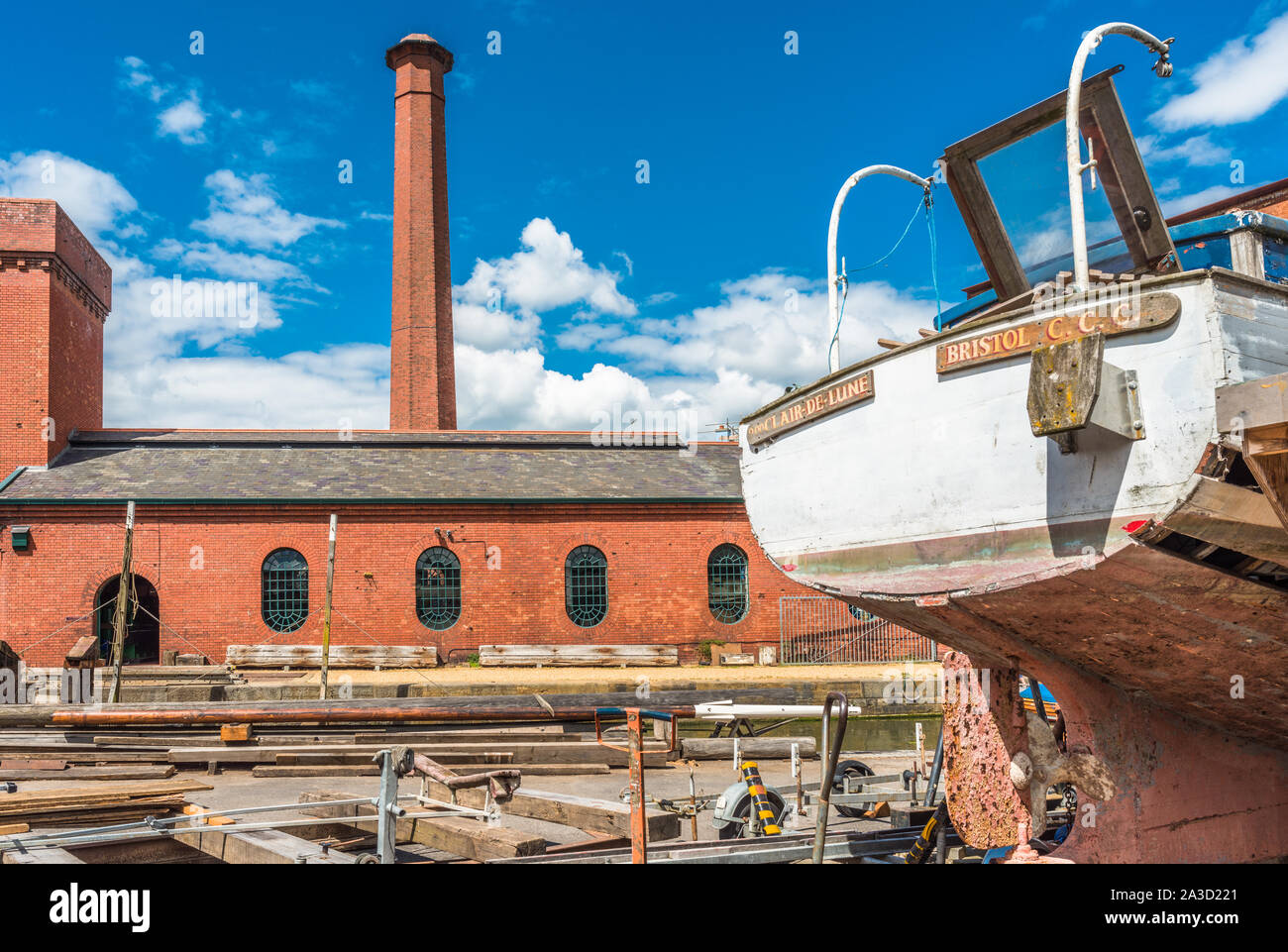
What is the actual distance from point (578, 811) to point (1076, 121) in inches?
238

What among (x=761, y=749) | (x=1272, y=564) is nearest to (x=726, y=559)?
(x=761, y=749)

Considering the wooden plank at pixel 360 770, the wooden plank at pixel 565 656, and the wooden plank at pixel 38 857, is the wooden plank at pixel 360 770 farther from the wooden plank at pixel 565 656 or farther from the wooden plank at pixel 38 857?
the wooden plank at pixel 565 656

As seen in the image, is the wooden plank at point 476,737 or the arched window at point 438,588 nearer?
the wooden plank at point 476,737

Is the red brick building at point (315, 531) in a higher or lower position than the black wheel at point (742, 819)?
higher

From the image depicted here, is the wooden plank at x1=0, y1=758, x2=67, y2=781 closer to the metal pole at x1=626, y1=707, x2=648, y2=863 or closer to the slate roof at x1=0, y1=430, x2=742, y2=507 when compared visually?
the slate roof at x1=0, y1=430, x2=742, y2=507

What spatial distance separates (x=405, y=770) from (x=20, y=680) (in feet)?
52.2

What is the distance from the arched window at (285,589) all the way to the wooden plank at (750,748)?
11.3 meters

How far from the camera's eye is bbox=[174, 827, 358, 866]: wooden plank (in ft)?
17.4

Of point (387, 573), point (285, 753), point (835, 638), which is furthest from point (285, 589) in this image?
point (835, 638)

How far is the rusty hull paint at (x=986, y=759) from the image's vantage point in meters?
5.73

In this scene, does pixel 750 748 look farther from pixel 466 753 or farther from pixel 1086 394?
pixel 1086 394

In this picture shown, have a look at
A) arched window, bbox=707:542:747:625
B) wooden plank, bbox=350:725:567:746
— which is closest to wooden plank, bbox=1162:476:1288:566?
wooden plank, bbox=350:725:567:746

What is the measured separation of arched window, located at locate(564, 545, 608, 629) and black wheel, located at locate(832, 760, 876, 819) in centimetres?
1201

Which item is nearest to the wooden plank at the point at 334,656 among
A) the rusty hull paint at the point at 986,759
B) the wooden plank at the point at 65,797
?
the wooden plank at the point at 65,797
